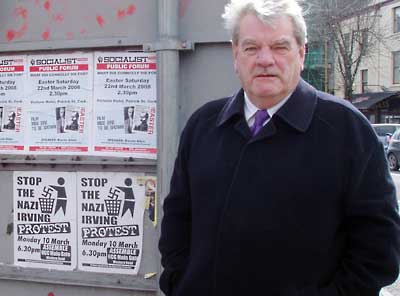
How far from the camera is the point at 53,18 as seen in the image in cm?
303

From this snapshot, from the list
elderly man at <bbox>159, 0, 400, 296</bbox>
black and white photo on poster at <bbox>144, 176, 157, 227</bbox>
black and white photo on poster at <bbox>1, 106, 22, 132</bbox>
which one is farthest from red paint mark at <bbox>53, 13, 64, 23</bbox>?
elderly man at <bbox>159, 0, 400, 296</bbox>

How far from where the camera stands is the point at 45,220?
3.10 meters

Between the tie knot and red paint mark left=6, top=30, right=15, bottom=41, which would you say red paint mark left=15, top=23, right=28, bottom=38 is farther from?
the tie knot

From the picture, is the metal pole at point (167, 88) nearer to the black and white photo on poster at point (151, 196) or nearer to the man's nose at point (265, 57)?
the black and white photo on poster at point (151, 196)

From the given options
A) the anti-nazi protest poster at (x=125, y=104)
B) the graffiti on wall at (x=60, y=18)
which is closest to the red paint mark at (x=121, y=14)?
the graffiti on wall at (x=60, y=18)

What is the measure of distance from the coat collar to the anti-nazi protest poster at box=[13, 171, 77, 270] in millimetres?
1171

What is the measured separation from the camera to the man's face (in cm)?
206

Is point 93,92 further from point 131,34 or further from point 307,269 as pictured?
point 307,269

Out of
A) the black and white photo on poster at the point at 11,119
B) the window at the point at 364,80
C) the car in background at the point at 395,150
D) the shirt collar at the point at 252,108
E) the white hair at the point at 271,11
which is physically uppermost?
the window at the point at 364,80

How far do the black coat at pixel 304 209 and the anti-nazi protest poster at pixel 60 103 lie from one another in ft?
3.67

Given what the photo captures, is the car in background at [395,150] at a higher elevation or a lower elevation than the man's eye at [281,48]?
lower

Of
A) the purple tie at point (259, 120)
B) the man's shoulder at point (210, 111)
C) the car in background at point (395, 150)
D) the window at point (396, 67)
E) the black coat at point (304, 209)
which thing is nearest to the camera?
the black coat at point (304, 209)

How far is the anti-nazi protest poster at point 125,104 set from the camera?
2.95m

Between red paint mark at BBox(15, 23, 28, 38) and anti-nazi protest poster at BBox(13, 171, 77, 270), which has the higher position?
red paint mark at BBox(15, 23, 28, 38)
